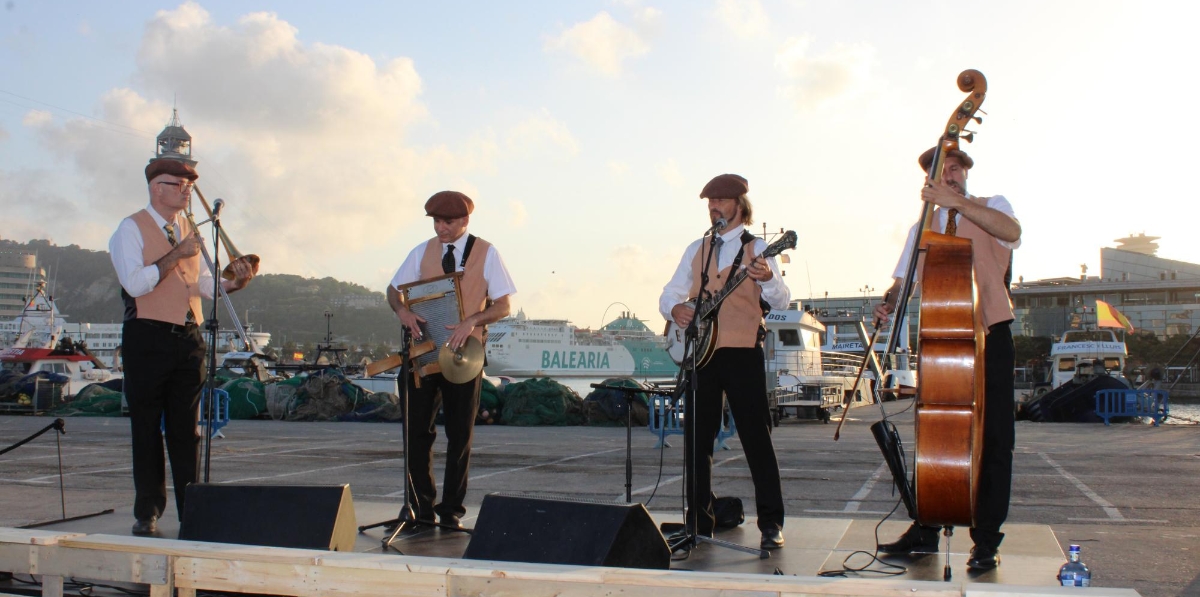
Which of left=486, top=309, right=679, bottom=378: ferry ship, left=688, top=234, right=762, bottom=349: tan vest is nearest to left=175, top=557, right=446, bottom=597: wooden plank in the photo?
left=688, top=234, right=762, bottom=349: tan vest

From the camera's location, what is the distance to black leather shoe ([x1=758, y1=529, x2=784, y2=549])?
4.73 m

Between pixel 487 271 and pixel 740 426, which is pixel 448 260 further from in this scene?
pixel 740 426

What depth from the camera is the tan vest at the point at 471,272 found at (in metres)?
5.59

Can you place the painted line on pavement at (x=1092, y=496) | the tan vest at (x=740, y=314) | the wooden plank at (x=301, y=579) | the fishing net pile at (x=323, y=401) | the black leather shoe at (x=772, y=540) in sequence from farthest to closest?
the fishing net pile at (x=323, y=401)
the painted line on pavement at (x=1092, y=496)
the tan vest at (x=740, y=314)
the black leather shoe at (x=772, y=540)
the wooden plank at (x=301, y=579)

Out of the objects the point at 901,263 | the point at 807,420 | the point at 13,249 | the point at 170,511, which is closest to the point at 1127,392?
the point at 807,420

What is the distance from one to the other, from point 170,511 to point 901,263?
4833 millimetres

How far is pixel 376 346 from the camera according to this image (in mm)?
123312

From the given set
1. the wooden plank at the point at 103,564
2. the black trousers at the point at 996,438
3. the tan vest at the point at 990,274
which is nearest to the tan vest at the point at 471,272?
the wooden plank at the point at 103,564

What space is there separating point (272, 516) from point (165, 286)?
6.21 feet

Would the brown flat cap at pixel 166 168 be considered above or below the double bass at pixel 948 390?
above

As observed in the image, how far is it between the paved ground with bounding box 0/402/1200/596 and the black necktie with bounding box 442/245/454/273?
1.61 meters

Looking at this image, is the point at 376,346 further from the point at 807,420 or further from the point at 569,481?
the point at 569,481

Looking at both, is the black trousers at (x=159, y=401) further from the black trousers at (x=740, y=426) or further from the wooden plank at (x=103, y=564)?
the black trousers at (x=740, y=426)

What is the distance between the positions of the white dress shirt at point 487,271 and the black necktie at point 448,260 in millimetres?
24
